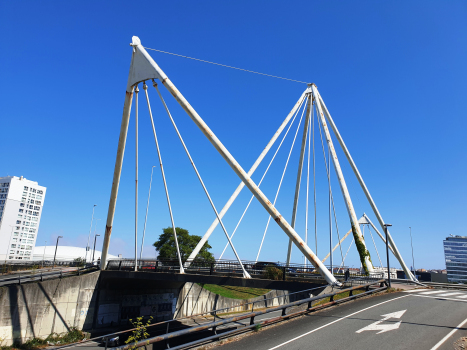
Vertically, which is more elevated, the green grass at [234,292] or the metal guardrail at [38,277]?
the metal guardrail at [38,277]

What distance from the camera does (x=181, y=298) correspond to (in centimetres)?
4075

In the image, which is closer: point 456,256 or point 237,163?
point 237,163

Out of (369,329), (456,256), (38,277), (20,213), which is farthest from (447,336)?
(456,256)

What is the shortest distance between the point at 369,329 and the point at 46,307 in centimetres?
2754

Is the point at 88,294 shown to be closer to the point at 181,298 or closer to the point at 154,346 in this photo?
the point at 154,346

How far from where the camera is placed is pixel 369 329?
38.3ft

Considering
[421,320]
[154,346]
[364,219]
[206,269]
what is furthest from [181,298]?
[364,219]

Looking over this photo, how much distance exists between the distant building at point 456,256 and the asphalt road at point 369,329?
208m

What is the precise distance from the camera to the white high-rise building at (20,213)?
12538 centimetres

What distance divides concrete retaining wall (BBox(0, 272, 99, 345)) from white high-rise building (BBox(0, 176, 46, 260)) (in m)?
113

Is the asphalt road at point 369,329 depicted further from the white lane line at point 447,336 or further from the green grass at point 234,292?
the green grass at point 234,292

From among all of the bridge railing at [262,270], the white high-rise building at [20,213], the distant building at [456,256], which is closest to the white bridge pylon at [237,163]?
the bridge railing at [262,270]

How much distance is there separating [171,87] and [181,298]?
29522 mm

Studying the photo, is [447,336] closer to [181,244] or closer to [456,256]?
[181,244]
